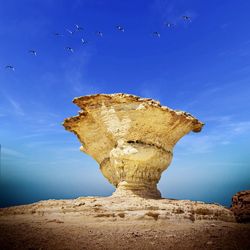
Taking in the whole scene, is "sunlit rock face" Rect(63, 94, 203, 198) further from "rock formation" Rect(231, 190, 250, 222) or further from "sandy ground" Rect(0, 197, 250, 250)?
"sandy ground" Rect(0, 197, 250, 250)

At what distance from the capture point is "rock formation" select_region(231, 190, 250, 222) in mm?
10308

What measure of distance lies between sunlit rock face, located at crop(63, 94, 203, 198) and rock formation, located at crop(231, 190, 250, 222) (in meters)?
6.99

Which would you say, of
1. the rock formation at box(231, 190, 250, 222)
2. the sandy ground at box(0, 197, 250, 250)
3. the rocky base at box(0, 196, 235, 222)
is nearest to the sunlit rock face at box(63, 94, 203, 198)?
the rocky base at box(0, 196, 235, 222)

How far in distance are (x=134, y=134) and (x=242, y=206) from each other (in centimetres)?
860

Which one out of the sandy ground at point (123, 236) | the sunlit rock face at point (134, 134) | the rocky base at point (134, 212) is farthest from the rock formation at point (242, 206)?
the sunlit rock face at point (134, 134)

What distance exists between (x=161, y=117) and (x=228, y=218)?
27.0 feet

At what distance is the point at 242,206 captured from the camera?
35.2ft

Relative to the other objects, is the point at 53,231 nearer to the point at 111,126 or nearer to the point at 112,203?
the point at 112,203

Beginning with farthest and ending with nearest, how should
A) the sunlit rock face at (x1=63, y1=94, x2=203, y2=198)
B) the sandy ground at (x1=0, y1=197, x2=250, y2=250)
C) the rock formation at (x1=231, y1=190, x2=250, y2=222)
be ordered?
the sunlit rock face at (x1=63, y1=94, x2=203, y2=198)
the rock formation at (x1=231, y1=190, x2=250, y2=222)
the sandy ground at (x1=0, y1=197, x2=250, y2=250)

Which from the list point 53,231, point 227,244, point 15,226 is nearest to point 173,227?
point 227,244

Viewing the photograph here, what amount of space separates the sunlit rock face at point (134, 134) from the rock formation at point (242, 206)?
22.9 feet

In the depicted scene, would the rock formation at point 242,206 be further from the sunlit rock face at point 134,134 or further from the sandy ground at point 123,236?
the sunlit rock face at point 134,134

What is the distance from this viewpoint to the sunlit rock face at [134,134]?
17.5m

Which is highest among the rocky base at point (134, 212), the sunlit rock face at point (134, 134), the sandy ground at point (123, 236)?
the sunlit rock face at point (134, 134)
